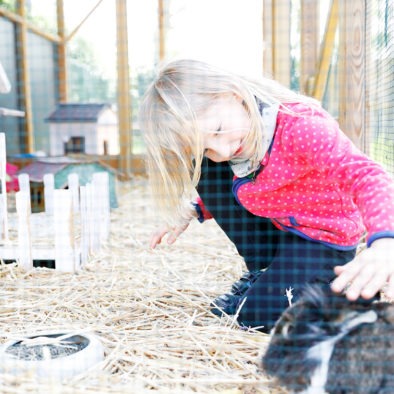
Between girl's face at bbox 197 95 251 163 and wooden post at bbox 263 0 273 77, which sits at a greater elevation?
wooden post at bbox 263 0 273 77

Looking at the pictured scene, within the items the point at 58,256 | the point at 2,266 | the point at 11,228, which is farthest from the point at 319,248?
the point at 11,228

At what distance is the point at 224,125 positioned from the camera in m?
1.12

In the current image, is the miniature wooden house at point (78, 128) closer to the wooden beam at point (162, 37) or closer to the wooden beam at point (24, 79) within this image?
the wooden beam at point (24, 79)

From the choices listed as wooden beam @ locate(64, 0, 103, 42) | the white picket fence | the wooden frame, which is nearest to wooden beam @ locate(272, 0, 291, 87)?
the white picket fence

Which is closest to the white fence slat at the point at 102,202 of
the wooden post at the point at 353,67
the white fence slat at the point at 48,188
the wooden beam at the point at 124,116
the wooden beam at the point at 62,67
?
the white fence slat at the point at 48,188

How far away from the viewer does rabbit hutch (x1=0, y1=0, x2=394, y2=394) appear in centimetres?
108

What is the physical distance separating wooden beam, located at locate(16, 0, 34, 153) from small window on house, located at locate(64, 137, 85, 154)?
0.40m

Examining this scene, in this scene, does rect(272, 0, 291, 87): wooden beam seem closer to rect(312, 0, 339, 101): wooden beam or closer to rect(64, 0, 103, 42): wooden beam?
rect(312, 0, 339, 101): wooden beam

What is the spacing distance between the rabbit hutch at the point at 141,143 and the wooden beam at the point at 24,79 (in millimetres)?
11

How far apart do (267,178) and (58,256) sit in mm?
765

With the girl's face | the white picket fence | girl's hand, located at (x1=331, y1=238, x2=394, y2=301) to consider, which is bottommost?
the white picket fence

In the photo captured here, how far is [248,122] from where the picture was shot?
1.16 meters

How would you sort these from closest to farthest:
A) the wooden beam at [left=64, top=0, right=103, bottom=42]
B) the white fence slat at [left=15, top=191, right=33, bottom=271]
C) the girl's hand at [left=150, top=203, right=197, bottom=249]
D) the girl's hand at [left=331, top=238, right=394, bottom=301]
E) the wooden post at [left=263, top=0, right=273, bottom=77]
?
the girl's hand at [left=331, top=238, right=394, bottom=301] → the girl's hand at [left=150, top=203, right=197, bottom=249] → the white fence slat at [left=15, top=191, right=33, bottom=271] → the wooden post at [left=263, top=0, right=273, bottom=77] → the wooden beam at [left=64, top=0, right=103, bottom=42]

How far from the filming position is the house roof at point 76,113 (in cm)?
370
